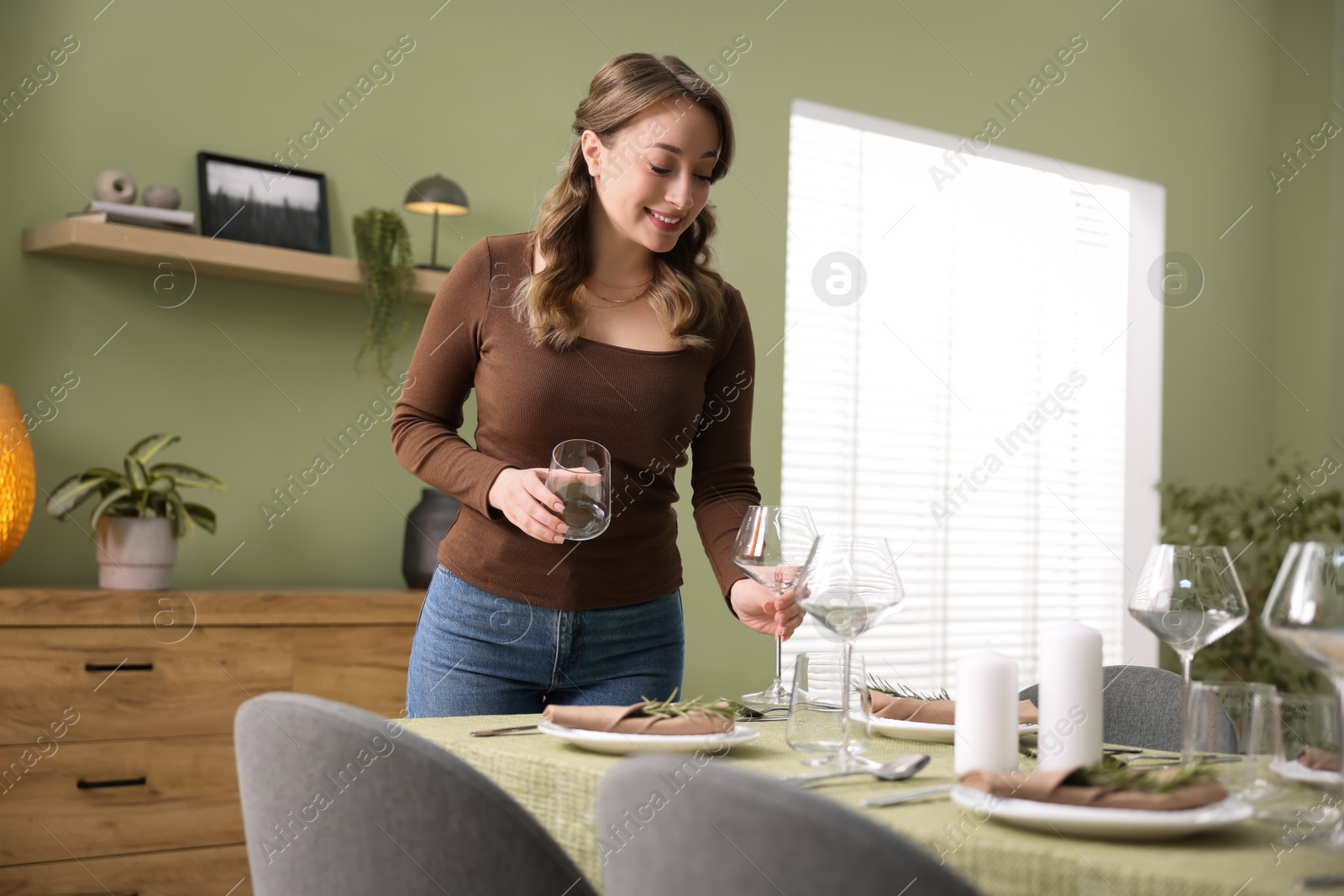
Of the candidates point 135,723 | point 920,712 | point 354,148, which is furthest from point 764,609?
point 354,148

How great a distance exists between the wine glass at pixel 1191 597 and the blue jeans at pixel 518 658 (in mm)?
723

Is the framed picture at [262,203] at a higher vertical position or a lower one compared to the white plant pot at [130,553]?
higher

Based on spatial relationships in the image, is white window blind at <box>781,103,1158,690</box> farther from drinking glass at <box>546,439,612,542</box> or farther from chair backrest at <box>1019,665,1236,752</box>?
drinking glass at <box>546,439,612,542</box>

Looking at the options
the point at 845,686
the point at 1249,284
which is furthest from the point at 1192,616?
the point at 1249,284

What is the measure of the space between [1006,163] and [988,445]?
3.51 feet

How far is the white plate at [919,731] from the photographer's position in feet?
4.32

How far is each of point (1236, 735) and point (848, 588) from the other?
36cm

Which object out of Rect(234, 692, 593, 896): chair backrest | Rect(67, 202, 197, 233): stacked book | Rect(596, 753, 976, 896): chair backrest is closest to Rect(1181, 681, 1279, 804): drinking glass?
Rect(596, 753, 976, 896): chair backrest

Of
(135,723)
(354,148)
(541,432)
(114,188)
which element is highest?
(354,148)

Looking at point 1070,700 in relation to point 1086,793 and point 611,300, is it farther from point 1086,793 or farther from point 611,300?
point 611,300

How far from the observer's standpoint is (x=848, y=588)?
115cm

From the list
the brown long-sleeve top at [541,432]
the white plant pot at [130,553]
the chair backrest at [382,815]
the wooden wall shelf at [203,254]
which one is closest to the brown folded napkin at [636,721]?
the chair backrest at [382,815]

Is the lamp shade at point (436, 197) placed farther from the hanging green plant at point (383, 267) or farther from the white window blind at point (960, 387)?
the white window blind at point (960, 387)

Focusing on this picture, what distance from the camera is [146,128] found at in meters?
2.97
